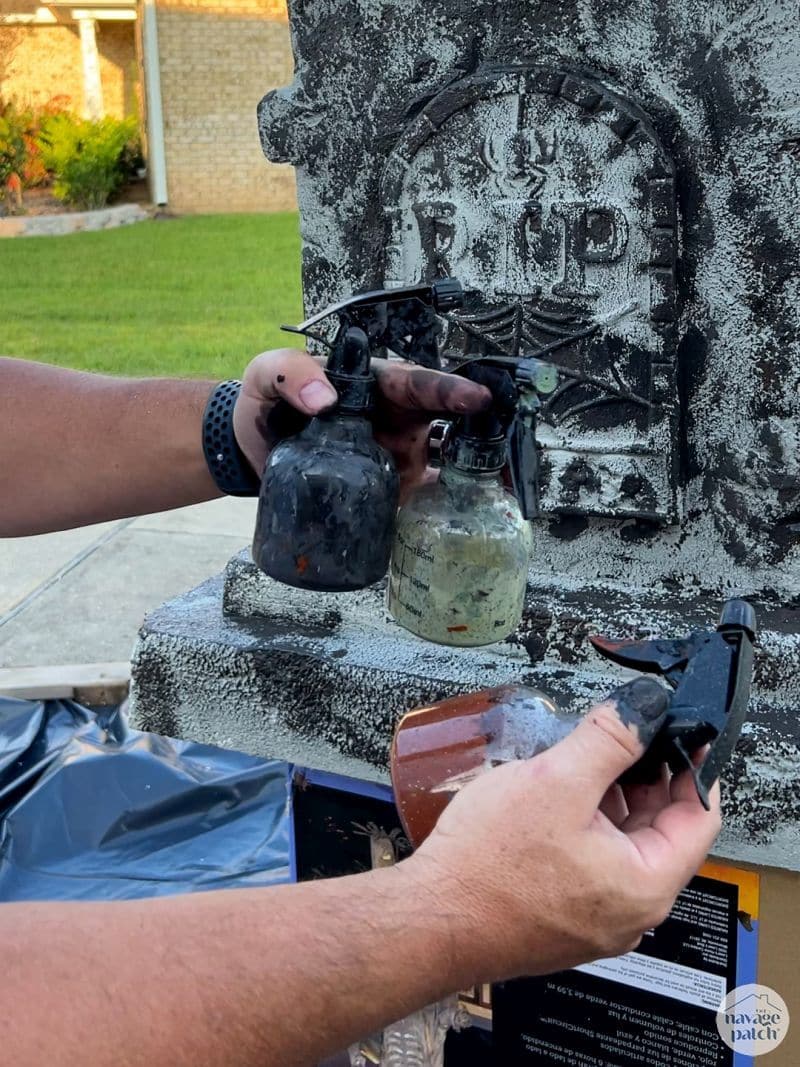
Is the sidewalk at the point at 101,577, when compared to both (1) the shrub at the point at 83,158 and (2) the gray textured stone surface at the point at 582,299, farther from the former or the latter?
(1) the shrub at the point at 83,158

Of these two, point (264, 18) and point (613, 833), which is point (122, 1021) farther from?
point (264, 18)

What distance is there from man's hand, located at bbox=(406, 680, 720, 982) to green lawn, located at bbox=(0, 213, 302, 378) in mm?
6184

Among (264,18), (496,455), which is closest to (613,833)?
(496,455)

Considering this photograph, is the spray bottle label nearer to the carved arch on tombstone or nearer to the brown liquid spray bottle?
the brown liquid spray bottle

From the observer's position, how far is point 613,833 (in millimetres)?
1044

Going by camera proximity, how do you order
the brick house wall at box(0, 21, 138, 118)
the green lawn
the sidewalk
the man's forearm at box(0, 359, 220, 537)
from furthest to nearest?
the brick house wall at box(0, 21, 138, 118)
the green lawn
the sidewalk
the man's forearm at box(0, 359, 220, 537)

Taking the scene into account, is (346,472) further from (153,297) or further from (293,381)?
(153,297)

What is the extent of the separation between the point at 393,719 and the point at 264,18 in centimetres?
1802

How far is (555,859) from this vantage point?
101cm

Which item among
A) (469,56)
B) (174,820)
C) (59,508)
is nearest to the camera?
(469,56)

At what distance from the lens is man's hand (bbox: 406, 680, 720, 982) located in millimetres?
1012

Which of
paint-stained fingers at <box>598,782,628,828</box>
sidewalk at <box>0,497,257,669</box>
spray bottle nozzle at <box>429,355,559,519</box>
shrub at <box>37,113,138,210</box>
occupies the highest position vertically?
shrub at <box>37,113,138,210</box>

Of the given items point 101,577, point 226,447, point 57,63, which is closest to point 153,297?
point 101,577

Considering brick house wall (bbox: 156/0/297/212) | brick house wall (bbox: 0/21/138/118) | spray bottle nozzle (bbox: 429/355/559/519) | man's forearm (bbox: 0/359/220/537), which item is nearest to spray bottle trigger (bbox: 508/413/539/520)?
spray bottle nozzle (bbox: 429/355/559/519)
